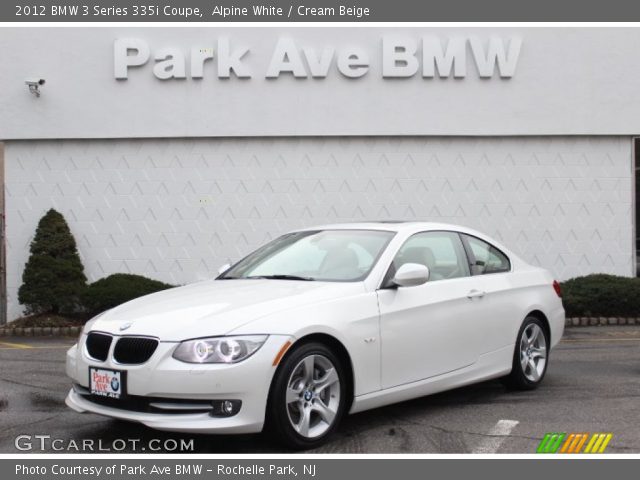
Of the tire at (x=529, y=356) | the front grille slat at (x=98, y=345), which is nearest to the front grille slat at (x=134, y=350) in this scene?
the front grille slat at (x=98, y=345)

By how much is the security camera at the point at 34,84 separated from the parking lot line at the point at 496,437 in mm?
10876

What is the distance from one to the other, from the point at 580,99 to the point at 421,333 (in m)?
9.83

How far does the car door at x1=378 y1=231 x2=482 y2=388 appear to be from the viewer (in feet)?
19.5

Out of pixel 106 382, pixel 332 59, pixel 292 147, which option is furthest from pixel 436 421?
pixel 332 59

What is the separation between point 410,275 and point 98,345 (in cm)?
226

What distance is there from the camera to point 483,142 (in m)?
14.7

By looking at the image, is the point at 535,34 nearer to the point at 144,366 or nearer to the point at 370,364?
the point at 370,364

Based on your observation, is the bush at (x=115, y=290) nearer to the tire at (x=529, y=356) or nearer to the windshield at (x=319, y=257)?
the windshield at (x=319, y=257)

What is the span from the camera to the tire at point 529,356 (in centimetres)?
725

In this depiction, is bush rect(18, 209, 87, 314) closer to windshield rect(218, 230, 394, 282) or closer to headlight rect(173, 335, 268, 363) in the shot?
windshield rect(218, 230, 394, 282)

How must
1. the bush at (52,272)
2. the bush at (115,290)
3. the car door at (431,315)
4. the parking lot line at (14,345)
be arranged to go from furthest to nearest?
the bush at (52,272) < the bush at (115,290) < the parking lot line at (14,345) < the car door at (431,315)

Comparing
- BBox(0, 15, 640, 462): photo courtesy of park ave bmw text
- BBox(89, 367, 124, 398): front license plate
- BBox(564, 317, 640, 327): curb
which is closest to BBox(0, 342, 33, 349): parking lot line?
BBox(0, 15, 640, 462): photo courtesy of park ave bmw text

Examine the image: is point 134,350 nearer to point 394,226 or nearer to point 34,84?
point 394,226

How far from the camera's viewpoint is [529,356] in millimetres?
7453
